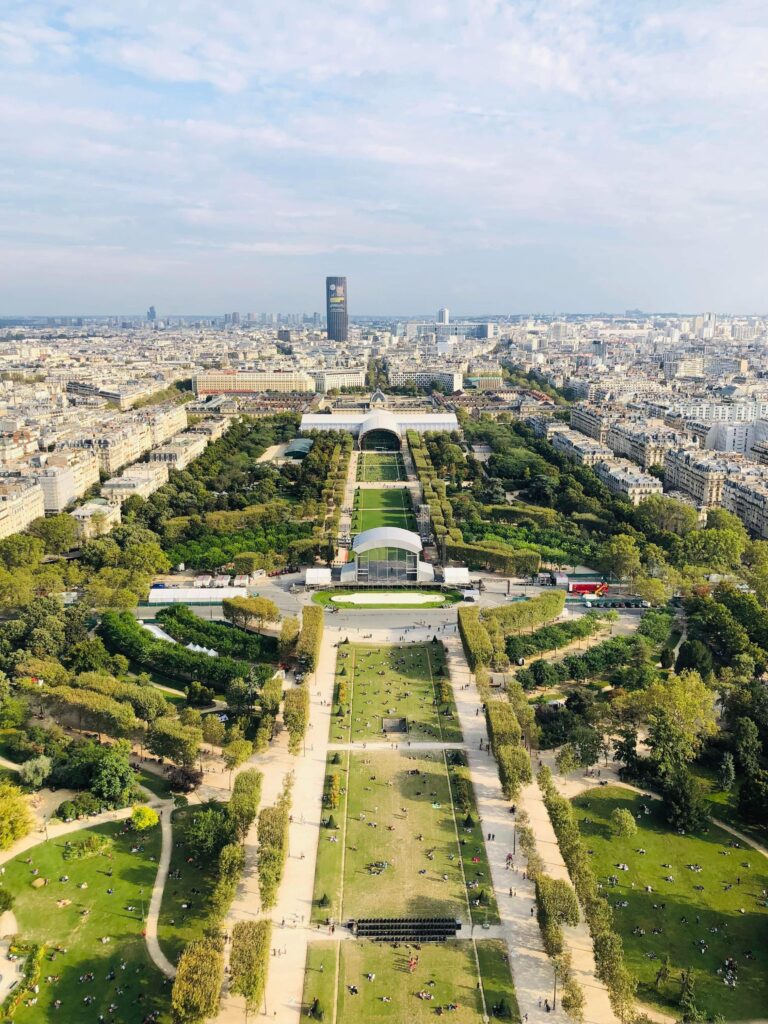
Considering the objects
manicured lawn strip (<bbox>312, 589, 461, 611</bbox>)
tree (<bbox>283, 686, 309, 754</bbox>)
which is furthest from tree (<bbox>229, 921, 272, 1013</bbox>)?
manicured lawn strip (<bbox>312, 589, 461, 611</bbox>)

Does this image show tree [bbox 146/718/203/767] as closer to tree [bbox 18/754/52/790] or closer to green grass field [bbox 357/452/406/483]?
tree [bbox 18/754/52/790]

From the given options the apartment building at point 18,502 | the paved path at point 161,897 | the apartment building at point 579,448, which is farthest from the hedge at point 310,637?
the apartment building at point 579,448

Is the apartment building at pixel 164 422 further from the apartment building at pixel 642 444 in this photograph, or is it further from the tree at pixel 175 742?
the tree at pixel 175 742

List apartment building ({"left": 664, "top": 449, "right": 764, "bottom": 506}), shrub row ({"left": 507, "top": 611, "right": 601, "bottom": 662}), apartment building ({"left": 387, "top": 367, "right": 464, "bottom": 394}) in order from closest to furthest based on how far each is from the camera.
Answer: shrub row ({"left": 507, "top": 611, "right": 601, "bottom": 662}), apartment building ({"left": 664, "top": 449, "right": 764, "bottom": 506}), apartment building ({"left": 387, "top": 367, "right": 464, "bottom": 394})

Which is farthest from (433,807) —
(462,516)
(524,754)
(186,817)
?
(462,516)

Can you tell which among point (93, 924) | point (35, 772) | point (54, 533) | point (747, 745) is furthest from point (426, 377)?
point (93, 924)
